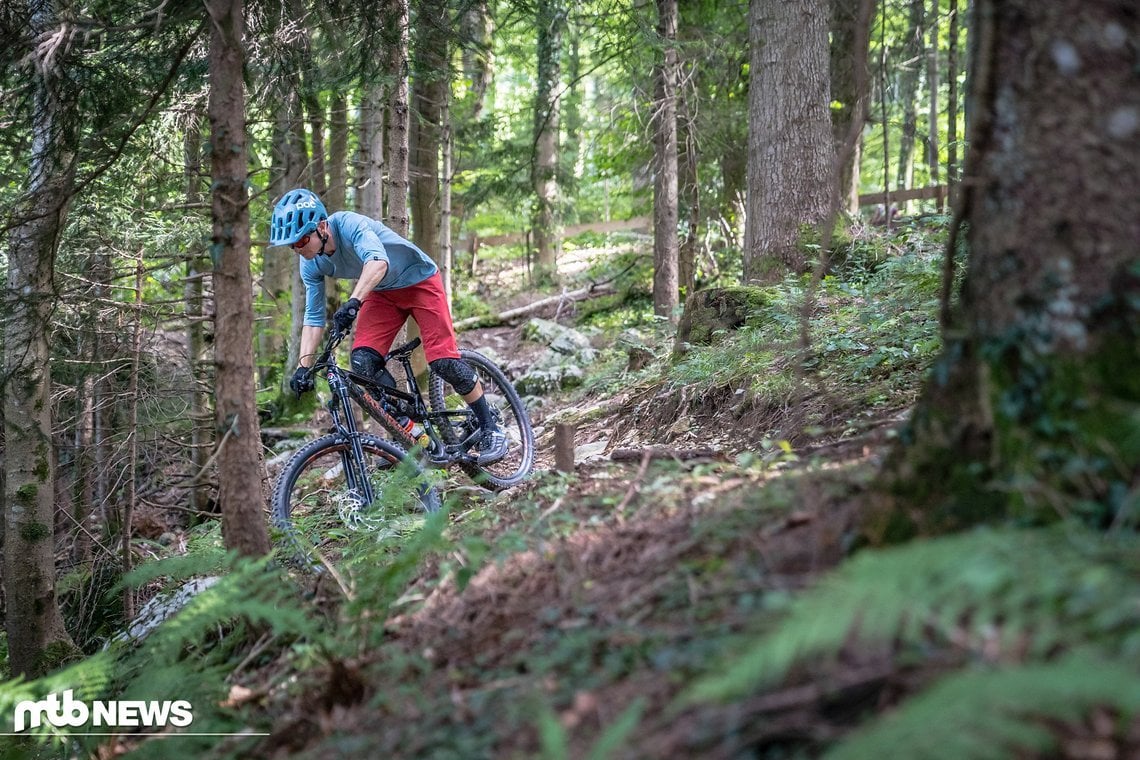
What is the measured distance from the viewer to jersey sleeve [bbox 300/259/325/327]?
5.97m

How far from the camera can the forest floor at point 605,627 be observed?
210 centimetres

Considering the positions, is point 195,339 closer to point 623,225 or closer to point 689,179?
point 689,179

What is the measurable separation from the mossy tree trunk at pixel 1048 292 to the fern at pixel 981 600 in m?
0.36

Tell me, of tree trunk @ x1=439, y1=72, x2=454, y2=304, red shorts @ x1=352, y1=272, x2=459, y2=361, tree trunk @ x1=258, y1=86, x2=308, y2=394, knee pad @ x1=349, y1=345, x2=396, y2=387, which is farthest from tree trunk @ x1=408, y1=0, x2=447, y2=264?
knee pad @ x1=349, y1=345, x2=396, y2=387

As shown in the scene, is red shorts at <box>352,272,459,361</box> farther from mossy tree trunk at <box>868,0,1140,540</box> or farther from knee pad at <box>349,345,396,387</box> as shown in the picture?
mossy tree trunk at <box>868,0,1140,540</box>

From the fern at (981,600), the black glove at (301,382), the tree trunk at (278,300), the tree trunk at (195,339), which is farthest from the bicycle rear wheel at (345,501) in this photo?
the tree trunk at (278,300)

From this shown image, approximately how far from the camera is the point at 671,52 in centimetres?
1133

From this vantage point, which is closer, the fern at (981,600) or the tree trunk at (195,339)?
the fern at (981,600)

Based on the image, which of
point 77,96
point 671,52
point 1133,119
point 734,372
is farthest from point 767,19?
point 1133,119

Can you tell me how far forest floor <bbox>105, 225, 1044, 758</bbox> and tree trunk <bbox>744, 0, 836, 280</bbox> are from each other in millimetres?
4328

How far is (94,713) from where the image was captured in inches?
154

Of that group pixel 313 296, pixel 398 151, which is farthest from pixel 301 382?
pixel 398 151

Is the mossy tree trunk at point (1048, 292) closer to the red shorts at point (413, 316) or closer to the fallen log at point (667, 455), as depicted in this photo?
the fallen log at point (667, 455)

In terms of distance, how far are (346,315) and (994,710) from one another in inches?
186
